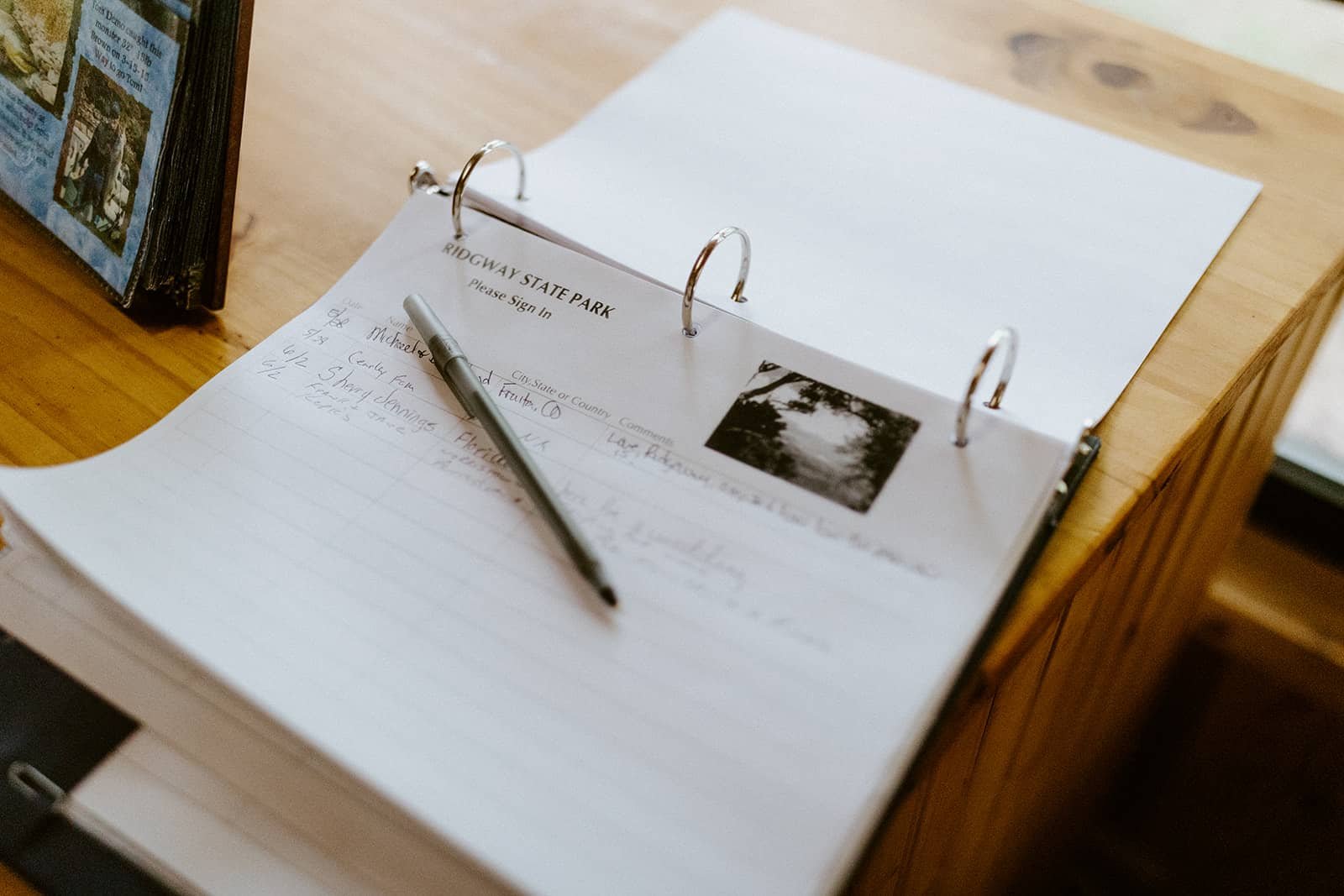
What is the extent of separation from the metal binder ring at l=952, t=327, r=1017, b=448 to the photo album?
14.4 inches

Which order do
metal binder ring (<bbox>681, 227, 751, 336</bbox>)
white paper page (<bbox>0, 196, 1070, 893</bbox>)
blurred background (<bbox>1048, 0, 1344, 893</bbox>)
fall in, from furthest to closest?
blurred background (<bbox>1048, 0, 1344, 893</bbox>)
metal binder ring (<bbox>681, 227, 751, 336</bbox>)
white paper page (<bbox>0, 196, 1070, 893</bbox>)

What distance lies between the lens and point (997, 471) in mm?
444

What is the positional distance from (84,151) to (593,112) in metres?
0.29

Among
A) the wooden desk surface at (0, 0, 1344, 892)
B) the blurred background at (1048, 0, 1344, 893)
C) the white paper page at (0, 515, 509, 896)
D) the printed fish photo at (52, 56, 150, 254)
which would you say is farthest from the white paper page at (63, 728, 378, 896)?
the blurred background at (1048, 0, 1344, 893)

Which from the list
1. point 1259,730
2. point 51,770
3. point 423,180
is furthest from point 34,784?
point 1259,730

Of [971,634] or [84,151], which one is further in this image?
[84,151]

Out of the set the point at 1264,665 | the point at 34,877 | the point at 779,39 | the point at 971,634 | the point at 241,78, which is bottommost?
the point at 34,877

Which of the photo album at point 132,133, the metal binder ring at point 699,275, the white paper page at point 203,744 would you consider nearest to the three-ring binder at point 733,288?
the metal binder ring at point 699,275

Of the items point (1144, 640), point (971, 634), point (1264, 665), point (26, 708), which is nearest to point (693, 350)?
point (971, 634)

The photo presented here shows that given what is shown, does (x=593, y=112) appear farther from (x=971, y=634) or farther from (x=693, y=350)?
(x=971, y=634)

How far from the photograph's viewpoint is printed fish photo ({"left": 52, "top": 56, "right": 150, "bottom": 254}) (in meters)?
0.55

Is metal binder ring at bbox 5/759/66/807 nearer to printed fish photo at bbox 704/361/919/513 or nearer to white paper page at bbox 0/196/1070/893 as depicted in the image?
white paper page at bbox 0/196/1070/893

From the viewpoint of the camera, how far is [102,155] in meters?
0.57

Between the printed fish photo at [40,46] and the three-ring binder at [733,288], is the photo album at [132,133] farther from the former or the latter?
the three-ring binder at [733,288]
